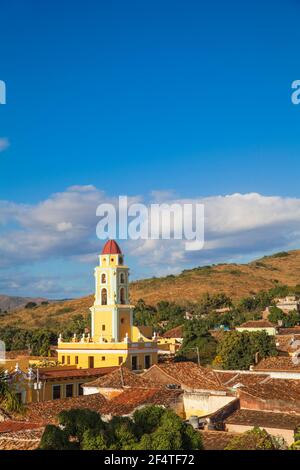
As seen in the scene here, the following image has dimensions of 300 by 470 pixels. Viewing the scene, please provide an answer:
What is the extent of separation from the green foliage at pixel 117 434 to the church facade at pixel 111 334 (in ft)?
72.7

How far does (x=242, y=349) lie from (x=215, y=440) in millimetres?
22847

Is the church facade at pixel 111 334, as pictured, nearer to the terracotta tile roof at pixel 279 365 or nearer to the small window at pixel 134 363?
the small window at pixel 134 363

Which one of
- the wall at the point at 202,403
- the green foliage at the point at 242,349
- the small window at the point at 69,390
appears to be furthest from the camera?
the green foliage at the point at 242,349

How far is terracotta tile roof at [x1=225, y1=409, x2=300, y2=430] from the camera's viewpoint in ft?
57.9

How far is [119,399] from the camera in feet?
71.6

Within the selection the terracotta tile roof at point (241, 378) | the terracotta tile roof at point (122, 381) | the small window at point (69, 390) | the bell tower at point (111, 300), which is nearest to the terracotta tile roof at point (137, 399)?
the terracotta tile roof at point (122, 381)

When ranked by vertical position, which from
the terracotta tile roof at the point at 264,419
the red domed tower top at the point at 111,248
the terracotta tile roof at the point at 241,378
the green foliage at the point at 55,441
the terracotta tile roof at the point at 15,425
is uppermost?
the red domed tower top at the point at 111,248

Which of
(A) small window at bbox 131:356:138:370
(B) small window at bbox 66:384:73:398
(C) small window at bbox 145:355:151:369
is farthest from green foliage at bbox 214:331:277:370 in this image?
(B) small window at bbox 66:384:73:398

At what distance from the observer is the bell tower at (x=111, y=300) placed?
119 feet

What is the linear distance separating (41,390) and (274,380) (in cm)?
971

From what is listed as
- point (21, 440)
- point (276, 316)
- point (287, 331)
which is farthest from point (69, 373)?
point (276, 316)

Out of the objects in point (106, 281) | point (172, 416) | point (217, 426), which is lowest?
point (217, 426)
